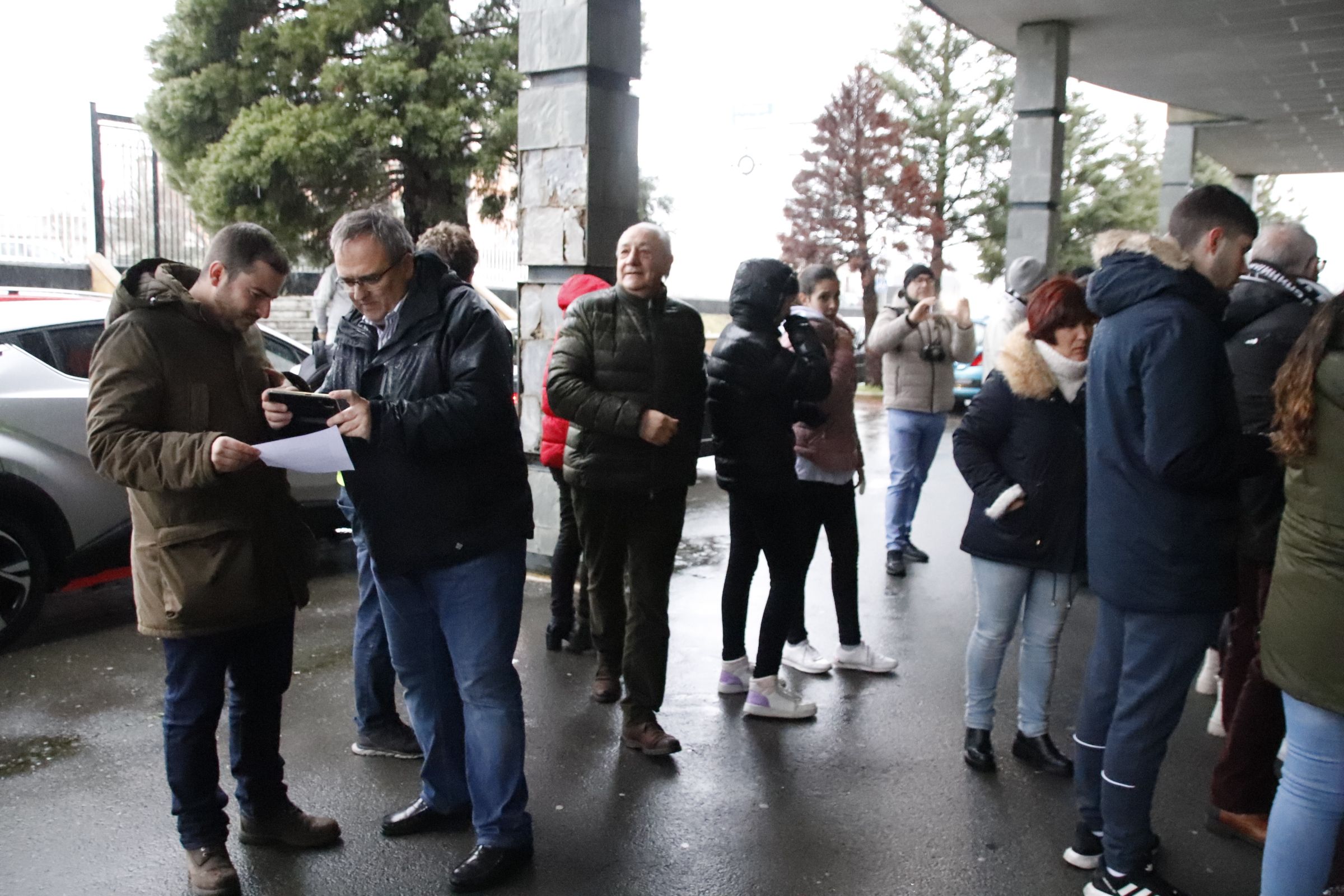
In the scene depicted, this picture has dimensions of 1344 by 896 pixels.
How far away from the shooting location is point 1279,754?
436 centimetres

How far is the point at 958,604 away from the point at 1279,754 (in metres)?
2.47

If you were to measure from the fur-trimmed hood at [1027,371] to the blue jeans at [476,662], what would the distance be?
1.79 metres

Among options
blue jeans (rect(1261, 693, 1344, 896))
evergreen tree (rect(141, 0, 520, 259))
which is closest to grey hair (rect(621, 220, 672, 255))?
blue jeans (rect(1261, 693, 1344, 896))

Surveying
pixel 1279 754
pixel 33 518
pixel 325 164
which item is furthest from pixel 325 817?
pixel 325 164

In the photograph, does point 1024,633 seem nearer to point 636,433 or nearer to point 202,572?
point 636,433

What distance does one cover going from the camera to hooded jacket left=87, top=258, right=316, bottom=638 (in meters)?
3.14

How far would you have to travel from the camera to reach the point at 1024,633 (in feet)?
13.9

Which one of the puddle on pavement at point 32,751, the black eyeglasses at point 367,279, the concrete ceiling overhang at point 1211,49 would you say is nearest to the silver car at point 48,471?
the puddle on pavement at point 32,751

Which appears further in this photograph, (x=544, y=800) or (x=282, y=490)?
(x=544, y=800)

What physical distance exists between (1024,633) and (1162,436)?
1.43 m

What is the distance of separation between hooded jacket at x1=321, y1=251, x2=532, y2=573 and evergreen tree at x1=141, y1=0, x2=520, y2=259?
45.8 feet

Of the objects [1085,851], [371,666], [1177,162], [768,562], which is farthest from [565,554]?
[1177,162]

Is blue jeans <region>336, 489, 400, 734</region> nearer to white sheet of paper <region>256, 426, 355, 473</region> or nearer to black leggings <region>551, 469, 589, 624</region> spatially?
white sheet of paper <region>256, 426, 355, 473</region>

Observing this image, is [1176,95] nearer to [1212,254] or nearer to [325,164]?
[325,164]
